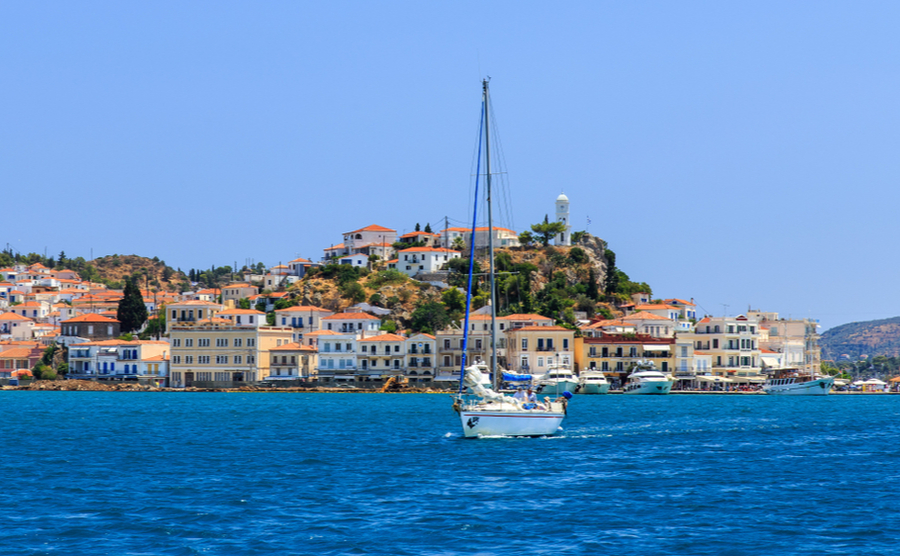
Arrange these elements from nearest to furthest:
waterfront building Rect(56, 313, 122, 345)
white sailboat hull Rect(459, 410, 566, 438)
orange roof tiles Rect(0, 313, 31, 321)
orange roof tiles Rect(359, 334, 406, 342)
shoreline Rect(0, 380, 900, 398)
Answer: white sailboat hull Rect(459, 410, 566, 438)
shoreline Rect(0, 380, 900, 398)
orange roof tiles Rect(359, 334, 406, 342)
waterfront building Rect(56, 313, 122, 345)
orange roof tiles Rect(0, 313, 31, 321)

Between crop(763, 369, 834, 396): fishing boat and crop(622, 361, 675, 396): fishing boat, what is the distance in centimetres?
1115

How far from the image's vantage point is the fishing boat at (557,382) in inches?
3718

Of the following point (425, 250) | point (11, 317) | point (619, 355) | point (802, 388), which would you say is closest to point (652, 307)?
point (619, 355)

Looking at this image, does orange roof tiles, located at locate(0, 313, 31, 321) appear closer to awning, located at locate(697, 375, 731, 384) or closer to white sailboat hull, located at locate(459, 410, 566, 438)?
awning, located at locate(697, 375, 731, 384)

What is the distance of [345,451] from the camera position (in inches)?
1508

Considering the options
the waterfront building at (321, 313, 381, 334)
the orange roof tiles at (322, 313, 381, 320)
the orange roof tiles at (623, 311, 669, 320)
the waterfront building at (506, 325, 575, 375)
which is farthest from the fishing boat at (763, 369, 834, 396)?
the orange roof tiles at (322, 313, 381, 320)

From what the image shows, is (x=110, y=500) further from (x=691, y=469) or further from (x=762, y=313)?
(x=762, y=313)

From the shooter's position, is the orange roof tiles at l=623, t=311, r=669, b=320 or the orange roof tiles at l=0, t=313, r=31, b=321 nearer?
the orange roof tiles at l=623, t=311, r=669, b=320

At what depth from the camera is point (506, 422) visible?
40438mm

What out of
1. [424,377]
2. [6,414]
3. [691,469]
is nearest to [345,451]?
[691,469]

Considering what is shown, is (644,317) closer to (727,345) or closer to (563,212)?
(727,345)

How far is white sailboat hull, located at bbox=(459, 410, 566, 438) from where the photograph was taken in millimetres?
40188

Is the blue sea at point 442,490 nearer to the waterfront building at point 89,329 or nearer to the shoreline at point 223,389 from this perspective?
the shoreline at point 223,389

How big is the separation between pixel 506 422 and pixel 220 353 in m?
72.9
